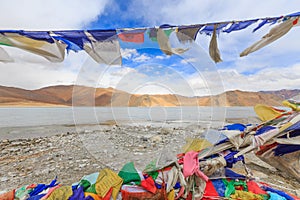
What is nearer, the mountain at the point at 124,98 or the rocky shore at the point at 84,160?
the mountain at the point at 124,98

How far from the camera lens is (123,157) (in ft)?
6.91

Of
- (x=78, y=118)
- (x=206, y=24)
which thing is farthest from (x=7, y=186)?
(x=206, y=24)

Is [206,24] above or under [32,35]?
above

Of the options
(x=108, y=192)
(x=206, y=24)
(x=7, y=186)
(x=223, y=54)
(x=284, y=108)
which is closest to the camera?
(x=108, y=192)

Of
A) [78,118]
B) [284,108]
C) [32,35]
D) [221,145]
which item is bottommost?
[221,145]

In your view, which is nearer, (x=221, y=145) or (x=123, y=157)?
(x=221, y=145)

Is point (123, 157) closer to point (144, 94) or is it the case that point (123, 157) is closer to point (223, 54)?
point (144, 94)

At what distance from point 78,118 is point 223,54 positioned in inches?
53.7

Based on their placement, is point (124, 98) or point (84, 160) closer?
point (124, 98)

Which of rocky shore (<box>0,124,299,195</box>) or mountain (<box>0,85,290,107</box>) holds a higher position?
mountain (<box>0,85,290,107</box>)

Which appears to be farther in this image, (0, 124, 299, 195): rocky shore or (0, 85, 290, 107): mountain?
(0, 124, 299, 195): rocky shore

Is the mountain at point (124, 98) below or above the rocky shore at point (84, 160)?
above

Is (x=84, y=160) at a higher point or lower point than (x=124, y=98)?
lower

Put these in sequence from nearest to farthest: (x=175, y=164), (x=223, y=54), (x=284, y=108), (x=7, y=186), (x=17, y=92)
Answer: (x=175, y=164) → (x=284, y=108) → (x=223, y=54) → (x=7, y=186) → (x=17, y=92)
